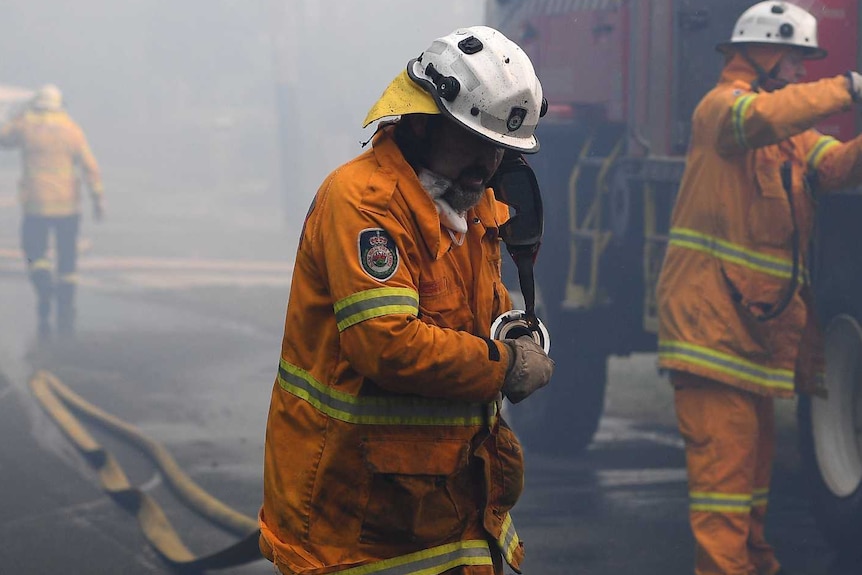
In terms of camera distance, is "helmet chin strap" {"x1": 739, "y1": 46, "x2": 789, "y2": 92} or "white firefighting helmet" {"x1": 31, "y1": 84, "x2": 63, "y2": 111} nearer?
"helmet chin strap" {"x1": 739, "y1": 46, "x2": 789, "y2": 92}

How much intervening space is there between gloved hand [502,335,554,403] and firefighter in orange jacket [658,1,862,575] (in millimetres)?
2061

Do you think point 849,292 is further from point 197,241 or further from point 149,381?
point 197,241

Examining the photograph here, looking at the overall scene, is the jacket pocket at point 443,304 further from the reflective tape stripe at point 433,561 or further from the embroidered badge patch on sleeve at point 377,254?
the reflective tape stripe at point 433,561

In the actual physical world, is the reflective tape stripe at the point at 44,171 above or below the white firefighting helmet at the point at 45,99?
below

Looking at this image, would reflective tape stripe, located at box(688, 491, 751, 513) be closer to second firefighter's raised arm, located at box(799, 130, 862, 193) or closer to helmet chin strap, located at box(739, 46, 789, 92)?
second firefighter's raised arm, located at box(799, 130, 862, 193)

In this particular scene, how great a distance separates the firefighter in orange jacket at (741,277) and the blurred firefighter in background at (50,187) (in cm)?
601

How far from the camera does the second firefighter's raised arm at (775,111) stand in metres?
4.03

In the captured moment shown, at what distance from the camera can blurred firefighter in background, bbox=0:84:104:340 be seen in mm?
9328

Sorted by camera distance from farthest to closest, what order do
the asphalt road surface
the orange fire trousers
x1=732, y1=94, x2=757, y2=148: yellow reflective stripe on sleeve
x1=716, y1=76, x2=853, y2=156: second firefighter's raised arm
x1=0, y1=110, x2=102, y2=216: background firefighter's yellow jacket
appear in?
x1=0, y1=110, x2=102, y2=216: background firefighter's yellow jacket
the asphalt road surface
the orange fire trousers
x1=732, y1=94, x2=757, y2=148: yellow reflective stripe on sleeve
x1=716, y1=76, x2=853, y2=156: second firefighter's raised arm

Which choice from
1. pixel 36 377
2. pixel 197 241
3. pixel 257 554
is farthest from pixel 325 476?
pixel 197 241

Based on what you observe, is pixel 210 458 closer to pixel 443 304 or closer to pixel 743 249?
pixel 743 249

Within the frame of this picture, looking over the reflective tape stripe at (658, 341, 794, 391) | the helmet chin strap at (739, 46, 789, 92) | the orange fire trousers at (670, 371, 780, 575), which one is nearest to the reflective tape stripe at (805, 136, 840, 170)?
the helmet chin strap at (739, 46, 789, 92)

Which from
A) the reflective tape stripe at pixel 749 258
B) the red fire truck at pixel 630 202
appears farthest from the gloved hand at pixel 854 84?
the reflective tape stripe at pixel 749 258

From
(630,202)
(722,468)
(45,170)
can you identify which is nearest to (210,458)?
(630,202)
